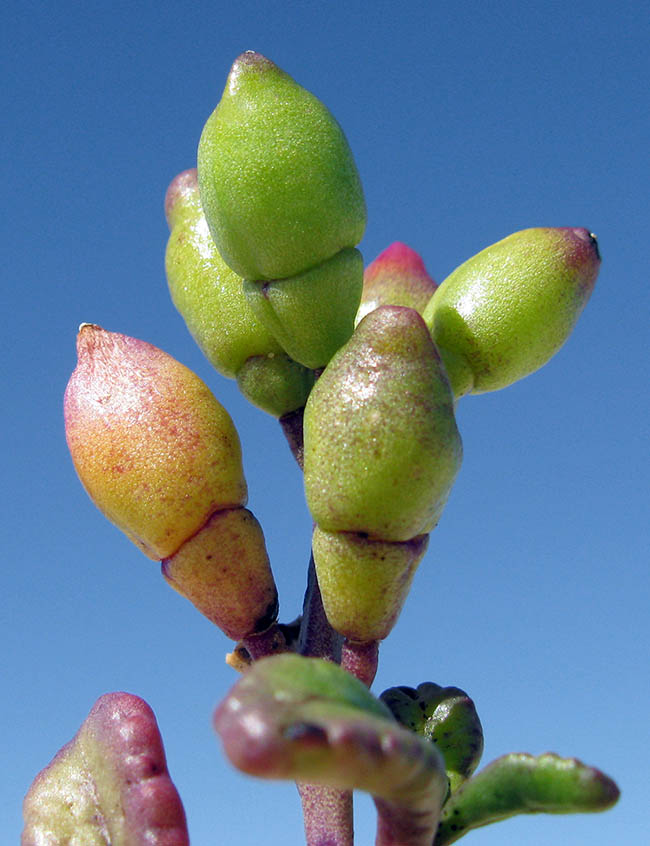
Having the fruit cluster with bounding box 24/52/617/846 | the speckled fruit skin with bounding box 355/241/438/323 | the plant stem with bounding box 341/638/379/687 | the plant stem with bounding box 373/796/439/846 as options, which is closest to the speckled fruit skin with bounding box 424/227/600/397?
the fruit cluster with bounding box 24/52/617/846

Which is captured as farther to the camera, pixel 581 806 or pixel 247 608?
pixel 247 608

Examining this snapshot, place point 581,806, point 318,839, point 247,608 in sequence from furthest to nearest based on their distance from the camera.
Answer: point 247,608 → point 318,839 → point 581,806

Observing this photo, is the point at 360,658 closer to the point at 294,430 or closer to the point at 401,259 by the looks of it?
the point at 294,430

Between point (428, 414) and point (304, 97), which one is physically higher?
point (304, 97)

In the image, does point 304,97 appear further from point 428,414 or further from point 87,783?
point 87,783

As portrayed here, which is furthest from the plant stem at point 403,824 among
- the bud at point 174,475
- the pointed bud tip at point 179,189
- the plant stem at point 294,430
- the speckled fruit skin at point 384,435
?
the pointed bud tip at point 179,189

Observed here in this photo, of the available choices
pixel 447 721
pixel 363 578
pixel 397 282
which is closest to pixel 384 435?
pixel 363 578

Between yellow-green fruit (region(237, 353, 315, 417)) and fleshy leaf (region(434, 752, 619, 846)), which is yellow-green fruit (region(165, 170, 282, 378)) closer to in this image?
yellow-green fruit (region(237, 353, 315, 417))

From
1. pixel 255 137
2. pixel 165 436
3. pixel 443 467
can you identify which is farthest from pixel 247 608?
pixel 255 137
